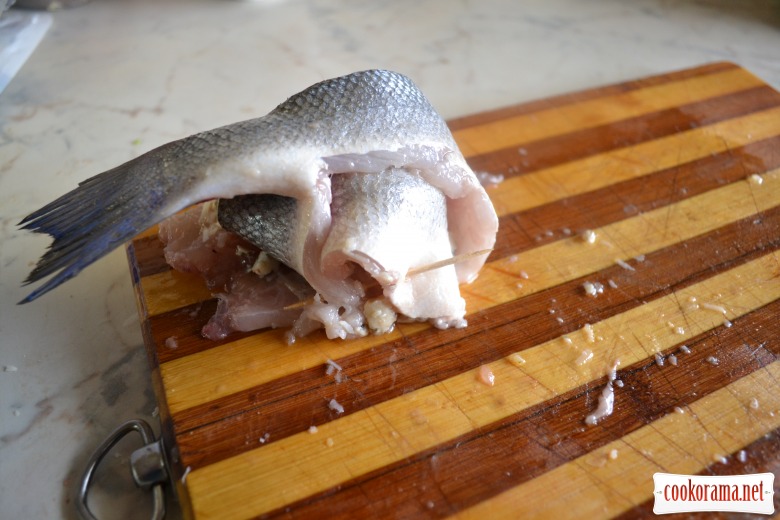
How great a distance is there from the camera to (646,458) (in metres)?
1.11

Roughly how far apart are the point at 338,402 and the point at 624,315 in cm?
64

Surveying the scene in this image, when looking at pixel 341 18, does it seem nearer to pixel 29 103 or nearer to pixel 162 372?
pixel 29 103

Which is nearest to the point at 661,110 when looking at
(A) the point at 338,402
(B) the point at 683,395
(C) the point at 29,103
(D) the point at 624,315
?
(D) the point at 624,315

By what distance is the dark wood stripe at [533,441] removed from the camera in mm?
1028

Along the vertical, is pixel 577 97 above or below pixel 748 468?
above

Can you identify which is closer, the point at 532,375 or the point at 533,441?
the point at 533,441

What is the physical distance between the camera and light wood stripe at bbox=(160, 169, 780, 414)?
1196 millimetres

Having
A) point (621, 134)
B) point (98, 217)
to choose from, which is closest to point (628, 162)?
point (621, 134)

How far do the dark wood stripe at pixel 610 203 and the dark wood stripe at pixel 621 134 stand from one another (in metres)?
0.14

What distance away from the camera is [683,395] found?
1.21 meters

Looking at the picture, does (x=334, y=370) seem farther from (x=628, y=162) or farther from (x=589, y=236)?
(x=628, y=162)

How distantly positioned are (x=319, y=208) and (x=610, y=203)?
2.66ft

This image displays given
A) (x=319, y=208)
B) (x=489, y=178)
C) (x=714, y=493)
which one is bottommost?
(x=714, y=493)

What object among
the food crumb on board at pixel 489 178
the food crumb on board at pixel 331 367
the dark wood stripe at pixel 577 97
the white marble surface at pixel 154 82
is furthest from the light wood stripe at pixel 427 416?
the dark wood stripe at pixel 577 97
